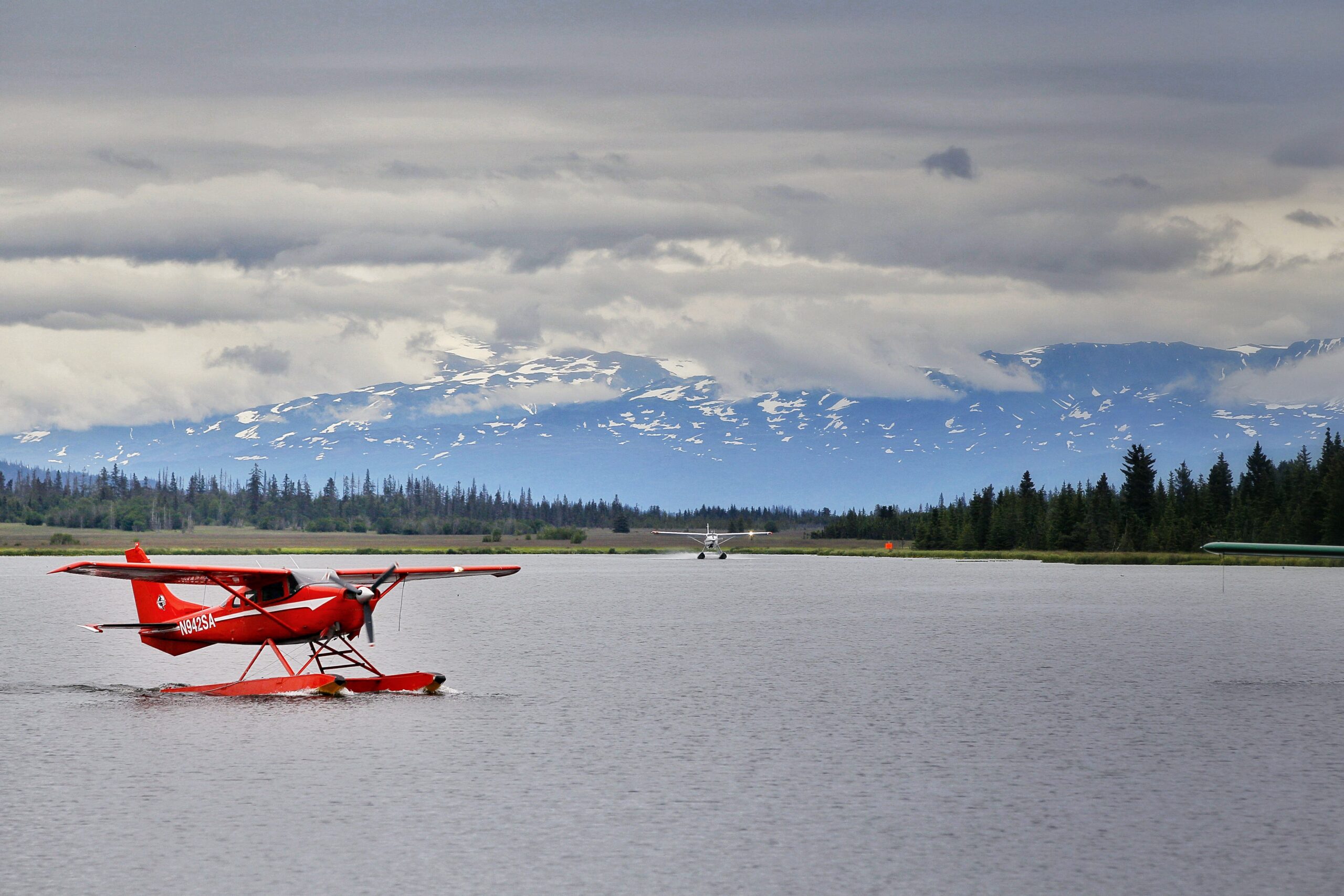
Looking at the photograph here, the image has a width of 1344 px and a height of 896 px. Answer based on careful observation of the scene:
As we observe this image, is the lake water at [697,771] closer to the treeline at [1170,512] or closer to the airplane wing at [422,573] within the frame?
the airplane wing at [422,573]

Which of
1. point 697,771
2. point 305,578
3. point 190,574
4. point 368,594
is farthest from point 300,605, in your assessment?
point 697,771

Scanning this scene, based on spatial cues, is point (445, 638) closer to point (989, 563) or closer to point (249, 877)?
point (249, 877)

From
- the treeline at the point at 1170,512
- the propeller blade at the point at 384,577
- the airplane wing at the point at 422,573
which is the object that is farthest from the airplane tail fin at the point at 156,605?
the treeline at the point at 1170,512

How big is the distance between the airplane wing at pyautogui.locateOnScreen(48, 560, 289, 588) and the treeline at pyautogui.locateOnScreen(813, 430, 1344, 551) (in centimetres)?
12008

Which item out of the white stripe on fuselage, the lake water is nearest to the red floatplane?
the white stripe on fuselage

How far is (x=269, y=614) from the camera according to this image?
104 ft

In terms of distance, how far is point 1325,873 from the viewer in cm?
1720

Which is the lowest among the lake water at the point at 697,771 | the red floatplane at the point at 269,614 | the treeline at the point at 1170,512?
the lake water at the point at 697,771

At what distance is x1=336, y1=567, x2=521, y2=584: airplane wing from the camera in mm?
34125

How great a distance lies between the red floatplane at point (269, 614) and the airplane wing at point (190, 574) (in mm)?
23

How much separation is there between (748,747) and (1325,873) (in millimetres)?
11712

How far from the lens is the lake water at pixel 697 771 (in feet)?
57.7

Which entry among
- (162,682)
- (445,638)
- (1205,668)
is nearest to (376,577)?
(162,682)

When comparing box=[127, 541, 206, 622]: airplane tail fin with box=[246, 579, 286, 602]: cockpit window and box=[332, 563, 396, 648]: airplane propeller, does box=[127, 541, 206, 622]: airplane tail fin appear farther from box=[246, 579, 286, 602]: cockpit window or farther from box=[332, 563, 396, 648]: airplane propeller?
box=[332, 563, 396, 648]: airplane propeller
